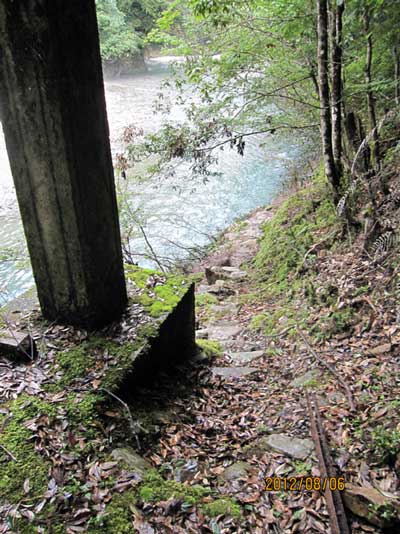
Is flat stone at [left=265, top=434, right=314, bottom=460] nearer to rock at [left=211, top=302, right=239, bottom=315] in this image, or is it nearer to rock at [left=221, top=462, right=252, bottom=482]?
rock at [left=221, top=462, right=252, bottom=482]

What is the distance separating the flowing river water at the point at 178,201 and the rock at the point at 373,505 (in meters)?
6.13

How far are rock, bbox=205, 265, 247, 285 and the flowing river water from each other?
4.48 ft

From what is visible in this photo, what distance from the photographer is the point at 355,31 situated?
5.36m

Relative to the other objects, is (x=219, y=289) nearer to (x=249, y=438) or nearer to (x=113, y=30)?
(x=249, y=438)

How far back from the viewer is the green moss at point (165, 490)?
5.96 feet

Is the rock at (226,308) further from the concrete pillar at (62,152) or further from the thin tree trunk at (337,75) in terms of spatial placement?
the concrete pillar at (62,152)

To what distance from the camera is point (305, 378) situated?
10.7 ft

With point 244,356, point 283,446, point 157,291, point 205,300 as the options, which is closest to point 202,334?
point 244,356

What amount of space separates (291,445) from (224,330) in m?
2.74

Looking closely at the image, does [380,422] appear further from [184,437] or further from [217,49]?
[217,49]

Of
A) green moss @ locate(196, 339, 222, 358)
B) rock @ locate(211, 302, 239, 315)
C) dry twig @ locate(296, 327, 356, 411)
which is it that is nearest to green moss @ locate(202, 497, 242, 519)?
dry twig @ locate(296, 327, 356, 411)

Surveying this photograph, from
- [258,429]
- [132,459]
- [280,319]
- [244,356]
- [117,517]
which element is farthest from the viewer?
[280,319]

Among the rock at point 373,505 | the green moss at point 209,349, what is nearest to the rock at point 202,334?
the green moss at point 209,349

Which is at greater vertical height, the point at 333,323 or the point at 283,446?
the point at 283,446
